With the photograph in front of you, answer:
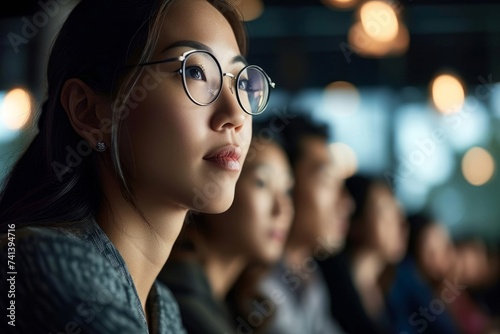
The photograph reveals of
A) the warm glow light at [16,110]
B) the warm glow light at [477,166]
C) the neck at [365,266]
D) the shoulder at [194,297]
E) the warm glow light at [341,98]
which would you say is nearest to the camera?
the warm glow light at [16,110]

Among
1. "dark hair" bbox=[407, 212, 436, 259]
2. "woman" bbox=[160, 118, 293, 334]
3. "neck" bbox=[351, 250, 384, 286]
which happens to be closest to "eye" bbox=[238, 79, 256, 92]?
"woman" bbox=[160, 118, 293, 334]

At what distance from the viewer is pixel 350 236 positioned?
8.85 feet

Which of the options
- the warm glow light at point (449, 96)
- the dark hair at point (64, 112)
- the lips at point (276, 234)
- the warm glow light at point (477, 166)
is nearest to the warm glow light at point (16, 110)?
the dark hair at point (64, 112)

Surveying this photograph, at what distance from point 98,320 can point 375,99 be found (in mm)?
5106

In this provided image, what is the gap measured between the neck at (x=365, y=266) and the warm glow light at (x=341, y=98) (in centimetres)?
271

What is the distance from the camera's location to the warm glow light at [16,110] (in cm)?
108

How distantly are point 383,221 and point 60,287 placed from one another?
6.88ft

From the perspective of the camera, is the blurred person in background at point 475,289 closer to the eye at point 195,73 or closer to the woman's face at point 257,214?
the woman's face at point 257,214

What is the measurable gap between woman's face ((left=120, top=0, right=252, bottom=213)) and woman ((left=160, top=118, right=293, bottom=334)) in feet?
2.06

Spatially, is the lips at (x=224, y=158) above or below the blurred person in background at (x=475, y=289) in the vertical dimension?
above

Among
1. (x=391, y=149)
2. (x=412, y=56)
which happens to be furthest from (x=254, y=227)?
(x=412, y=56)

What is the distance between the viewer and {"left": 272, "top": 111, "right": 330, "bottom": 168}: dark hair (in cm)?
220

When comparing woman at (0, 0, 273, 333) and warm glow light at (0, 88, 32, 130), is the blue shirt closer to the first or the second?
woman at (0, 0, 273, 333)

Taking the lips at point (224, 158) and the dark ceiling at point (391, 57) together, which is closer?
the lips at point (224, 158)
